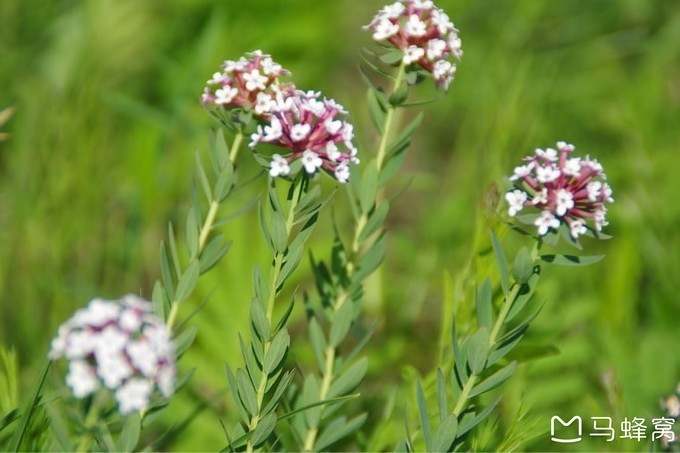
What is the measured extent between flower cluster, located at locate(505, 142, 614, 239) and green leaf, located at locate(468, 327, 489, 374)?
10cm

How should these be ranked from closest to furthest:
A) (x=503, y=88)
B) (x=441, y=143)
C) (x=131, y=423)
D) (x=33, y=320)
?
(x=131, y=423) < (x=33, y=320) < (x=503, y=88) < (x=441, y=143)

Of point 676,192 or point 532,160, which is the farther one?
point 676,192

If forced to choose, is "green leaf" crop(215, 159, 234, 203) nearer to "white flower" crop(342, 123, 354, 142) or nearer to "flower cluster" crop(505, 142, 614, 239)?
"white flower" crop(342, 123, 354, 142)

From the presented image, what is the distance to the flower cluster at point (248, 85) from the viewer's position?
745 millimetres

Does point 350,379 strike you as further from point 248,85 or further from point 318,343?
point 248,85

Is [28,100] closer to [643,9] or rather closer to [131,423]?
[131,423]

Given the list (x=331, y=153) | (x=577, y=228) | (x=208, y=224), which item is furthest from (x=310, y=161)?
(x=577, y=228)

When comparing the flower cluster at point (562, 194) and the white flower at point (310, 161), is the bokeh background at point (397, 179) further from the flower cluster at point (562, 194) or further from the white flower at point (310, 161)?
the white flower at point (310, 161)

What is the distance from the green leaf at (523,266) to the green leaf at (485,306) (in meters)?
0.04

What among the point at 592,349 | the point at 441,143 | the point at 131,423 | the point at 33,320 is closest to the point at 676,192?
the point at 592,349

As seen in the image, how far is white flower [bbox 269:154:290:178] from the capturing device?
2.21 feet

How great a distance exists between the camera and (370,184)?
84 centimetres

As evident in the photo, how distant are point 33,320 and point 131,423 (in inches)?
30.1

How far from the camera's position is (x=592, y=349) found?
1440mm
